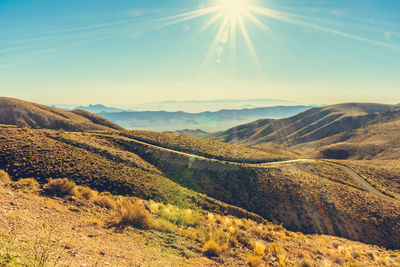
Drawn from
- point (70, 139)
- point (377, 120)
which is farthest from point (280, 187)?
point (377, 120)

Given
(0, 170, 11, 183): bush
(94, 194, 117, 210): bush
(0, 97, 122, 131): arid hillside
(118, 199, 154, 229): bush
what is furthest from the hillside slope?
(0, 97, 122, 131): arid hillside

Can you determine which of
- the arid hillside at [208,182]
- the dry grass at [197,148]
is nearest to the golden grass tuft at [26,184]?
the arid hillside at [208,182]

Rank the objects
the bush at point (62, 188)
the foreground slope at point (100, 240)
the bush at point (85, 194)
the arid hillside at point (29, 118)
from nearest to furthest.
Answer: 1. the foreground slope at point (100, 240)
2. the bush at point (62, 188)
3. the bush at point (85, 194)
4. the arid hillside at point (29, 118)

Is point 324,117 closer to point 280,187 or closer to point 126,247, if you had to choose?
point 280,187

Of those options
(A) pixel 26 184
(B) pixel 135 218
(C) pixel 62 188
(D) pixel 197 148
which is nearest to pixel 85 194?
(C) pixel 62 188

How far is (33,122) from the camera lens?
63688 mm

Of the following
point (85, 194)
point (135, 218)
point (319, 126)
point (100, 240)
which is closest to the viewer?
point (100, 240)

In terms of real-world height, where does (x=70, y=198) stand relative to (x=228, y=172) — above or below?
above

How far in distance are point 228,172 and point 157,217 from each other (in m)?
18.3

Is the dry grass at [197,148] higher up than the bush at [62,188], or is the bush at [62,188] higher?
the bush at [62,188]

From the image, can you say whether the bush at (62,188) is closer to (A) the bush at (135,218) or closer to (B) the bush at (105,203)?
(B) the bush at (105,203)

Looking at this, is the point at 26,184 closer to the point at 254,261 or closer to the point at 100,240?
the point at 100,240

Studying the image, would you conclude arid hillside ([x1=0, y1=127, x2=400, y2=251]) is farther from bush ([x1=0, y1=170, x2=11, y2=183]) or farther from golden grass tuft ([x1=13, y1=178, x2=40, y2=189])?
golden grass tuft ([x1=13, y1=178, x2=40, y2=189])

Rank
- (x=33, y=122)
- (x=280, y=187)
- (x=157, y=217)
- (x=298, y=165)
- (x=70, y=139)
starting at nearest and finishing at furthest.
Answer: (x=157, y=217)
(x=70, y=139)
(x=280, y=187)
(x=298, y=165)
(x=33, y=122)
